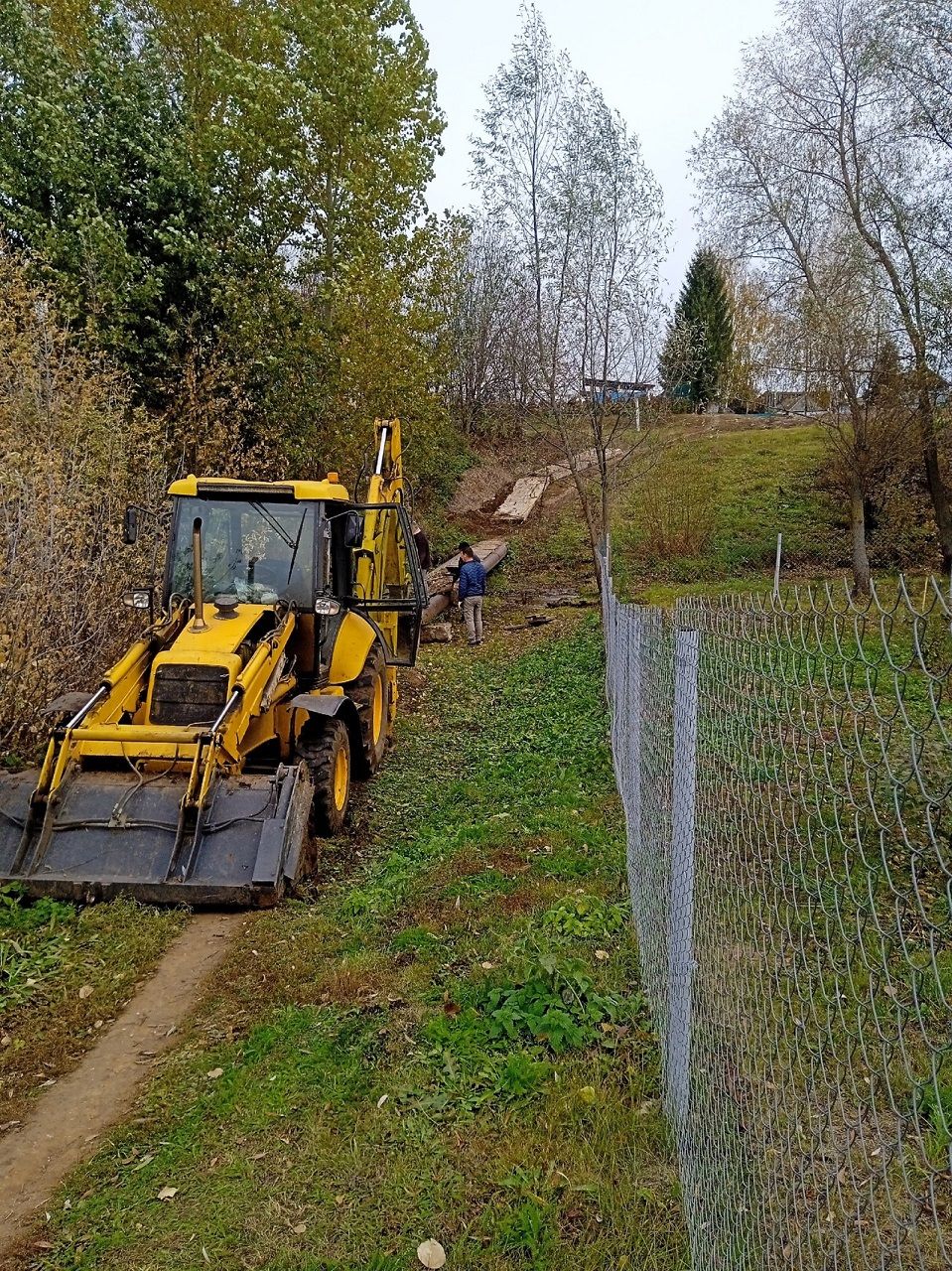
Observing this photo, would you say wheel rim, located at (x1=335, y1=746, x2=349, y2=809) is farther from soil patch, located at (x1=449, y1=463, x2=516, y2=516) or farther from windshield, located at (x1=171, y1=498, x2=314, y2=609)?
soil patch, located at (x1=449, y1=463, x2=516, y2=516)

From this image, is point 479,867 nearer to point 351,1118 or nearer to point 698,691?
point 351,1118

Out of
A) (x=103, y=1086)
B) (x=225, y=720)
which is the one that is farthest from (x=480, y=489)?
(x=103, y=1086)

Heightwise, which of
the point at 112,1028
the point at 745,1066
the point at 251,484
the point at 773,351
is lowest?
the point at 112,1028

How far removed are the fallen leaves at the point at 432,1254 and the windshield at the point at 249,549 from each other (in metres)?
5.59

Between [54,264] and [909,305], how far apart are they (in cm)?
1395

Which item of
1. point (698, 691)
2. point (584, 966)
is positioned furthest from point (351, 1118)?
point (698, 691)

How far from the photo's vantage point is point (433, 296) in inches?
667

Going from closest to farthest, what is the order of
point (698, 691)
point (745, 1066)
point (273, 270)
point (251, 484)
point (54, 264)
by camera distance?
point (745, 1066) → point (698, 691) → point (251, 484) → point (54, 264) → point (273, 270)

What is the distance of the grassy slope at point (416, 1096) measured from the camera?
9.99 ft

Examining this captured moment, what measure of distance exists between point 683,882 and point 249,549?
594cm

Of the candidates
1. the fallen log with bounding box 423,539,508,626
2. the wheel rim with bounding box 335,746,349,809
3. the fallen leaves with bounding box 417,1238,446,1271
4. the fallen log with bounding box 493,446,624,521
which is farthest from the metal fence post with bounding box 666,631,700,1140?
the fallen log with bounding box 493,446,624,521

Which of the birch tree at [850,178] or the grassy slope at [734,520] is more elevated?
the birch tree at [850,178]

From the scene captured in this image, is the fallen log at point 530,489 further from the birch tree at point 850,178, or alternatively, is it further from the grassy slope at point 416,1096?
the grassy slope at point 416,1096

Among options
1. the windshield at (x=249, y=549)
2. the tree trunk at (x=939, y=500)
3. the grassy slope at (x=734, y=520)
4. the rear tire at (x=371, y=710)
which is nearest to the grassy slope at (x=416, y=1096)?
the rear tire at (x=371, y=710)
